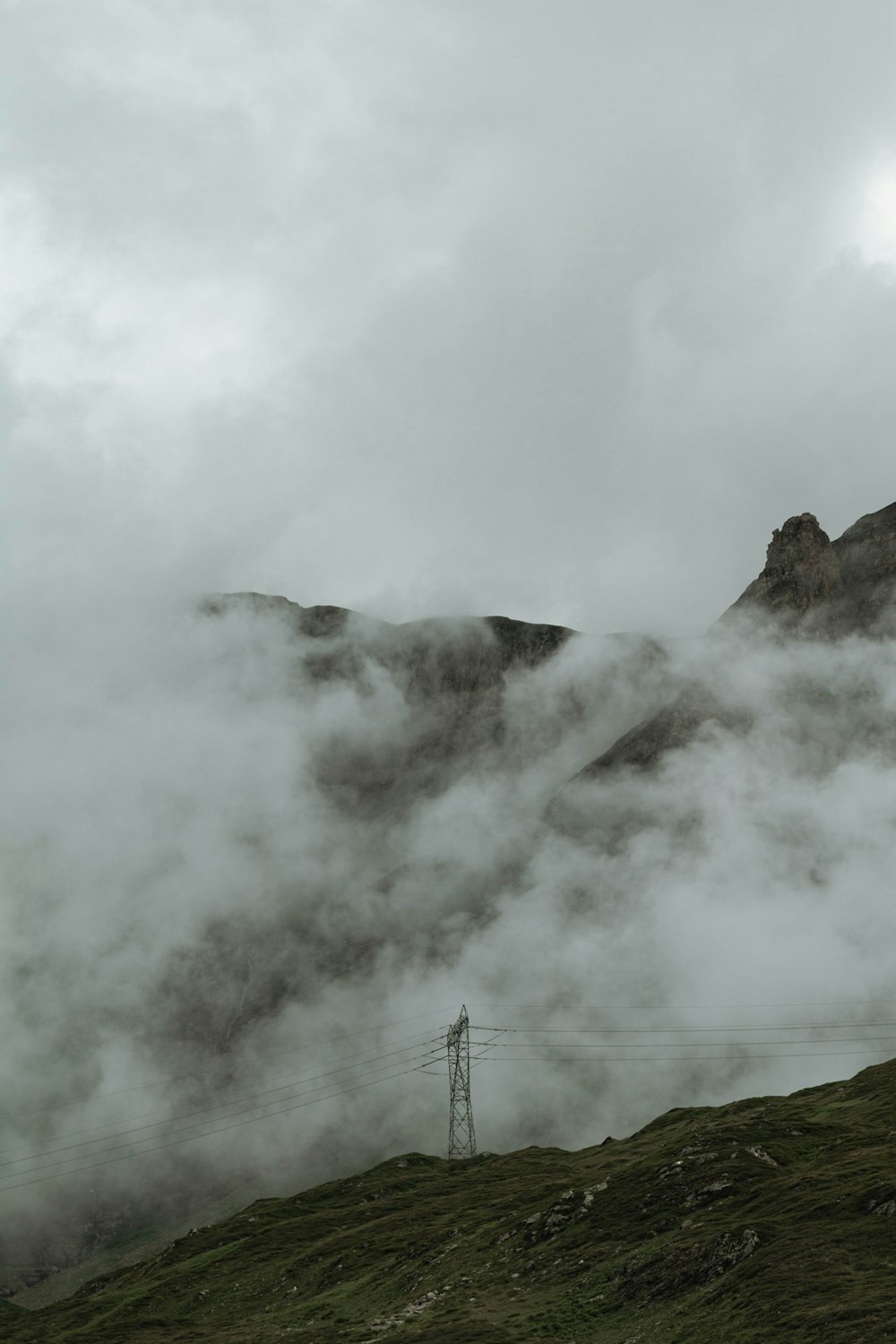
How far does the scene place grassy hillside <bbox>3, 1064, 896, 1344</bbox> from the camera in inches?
2196

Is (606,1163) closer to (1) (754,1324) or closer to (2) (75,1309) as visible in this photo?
(2) (75,1309)

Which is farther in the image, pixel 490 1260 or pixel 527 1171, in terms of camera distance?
pixel 527 1171

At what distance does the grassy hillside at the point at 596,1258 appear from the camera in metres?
55.8

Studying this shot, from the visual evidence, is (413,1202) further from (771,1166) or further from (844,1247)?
(844,1247)

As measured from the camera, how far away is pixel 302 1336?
69812mm

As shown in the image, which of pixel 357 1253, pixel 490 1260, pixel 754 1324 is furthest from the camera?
pixel 357 1253

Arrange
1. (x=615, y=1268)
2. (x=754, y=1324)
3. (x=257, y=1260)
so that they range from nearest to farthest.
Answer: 1. (x=754, y=1324)
2. (x=615, y=1268)
3. (x=257, y=1260)

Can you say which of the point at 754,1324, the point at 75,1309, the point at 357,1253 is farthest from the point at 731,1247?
the point at 75,1309

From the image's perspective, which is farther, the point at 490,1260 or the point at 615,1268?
the point at 490,1260

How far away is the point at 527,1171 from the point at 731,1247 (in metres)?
75.0

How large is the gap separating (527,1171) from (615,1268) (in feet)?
226

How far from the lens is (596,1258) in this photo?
70.7 m

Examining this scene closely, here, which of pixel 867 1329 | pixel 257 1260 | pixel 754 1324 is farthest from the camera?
pixel 257 1260

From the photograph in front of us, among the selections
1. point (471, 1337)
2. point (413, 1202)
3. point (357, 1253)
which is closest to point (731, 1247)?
point (471, 1337)
